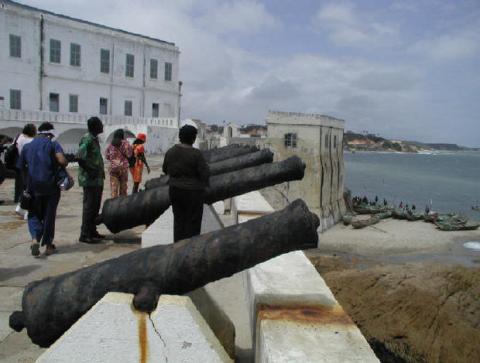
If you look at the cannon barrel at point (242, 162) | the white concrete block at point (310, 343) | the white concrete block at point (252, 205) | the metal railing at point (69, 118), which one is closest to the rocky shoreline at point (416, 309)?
the white concrete block at point (252, 205)

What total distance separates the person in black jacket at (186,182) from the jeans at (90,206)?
2.44 metres

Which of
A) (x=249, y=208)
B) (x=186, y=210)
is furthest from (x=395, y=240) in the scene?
(x=186, y=210)

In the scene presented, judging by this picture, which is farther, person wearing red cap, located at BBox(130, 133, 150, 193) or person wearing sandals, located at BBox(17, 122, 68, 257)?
person wearing red cap, located at BBox(130, 133, 150, 193)

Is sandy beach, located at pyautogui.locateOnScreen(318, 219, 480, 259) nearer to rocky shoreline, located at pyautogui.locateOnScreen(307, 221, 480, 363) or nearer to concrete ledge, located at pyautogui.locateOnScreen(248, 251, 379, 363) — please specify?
rocky shoreline, located at pyautogui.locateOnScreen(307, 221, 480, 363)

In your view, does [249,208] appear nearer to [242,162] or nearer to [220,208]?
[242,162]

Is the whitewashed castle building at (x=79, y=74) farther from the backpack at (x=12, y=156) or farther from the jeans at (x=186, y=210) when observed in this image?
the jeans at (x=186, y=210)

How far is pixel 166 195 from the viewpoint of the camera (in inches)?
162

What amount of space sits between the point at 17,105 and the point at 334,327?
105ft

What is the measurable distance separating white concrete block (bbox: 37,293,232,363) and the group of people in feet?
4.86

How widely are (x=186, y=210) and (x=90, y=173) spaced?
99.3 inches

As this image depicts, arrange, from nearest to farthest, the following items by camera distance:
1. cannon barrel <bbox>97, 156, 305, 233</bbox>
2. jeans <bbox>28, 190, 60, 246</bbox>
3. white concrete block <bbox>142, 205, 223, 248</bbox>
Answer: cannon barrel <bbox>97, 156, 305, 233</bbox>
white concrete block <bbox>142, 205, 223, 248</bbox>
jeans <bbox>28, 190, 60, 246</bbox>

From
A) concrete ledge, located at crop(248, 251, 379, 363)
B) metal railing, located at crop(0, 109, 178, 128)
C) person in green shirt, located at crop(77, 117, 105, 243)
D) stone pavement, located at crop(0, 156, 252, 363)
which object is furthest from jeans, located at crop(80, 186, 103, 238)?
metal railing, located at crop(0, 109, 178, 128)

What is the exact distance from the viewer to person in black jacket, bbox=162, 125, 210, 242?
3361 mm

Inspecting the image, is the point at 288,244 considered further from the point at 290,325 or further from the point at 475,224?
the point at 475,224
